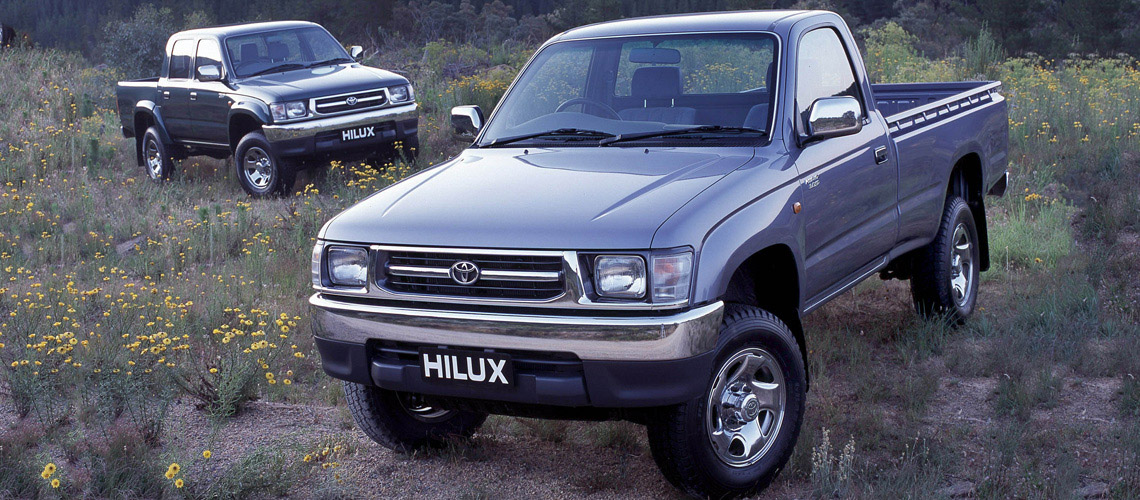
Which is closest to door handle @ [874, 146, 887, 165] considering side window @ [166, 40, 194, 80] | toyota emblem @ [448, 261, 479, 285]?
toyota emblem @ [448, 261, 479, 285]

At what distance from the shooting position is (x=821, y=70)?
197 inches

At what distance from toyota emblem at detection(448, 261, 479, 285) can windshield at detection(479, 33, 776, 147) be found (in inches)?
46.2

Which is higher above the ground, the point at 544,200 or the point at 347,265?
the point at 544,200

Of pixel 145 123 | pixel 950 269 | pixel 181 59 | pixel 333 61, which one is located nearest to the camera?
pixel 950 269

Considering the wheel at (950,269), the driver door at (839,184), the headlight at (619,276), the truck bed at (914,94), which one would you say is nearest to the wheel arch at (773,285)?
the driver door at (839,184)

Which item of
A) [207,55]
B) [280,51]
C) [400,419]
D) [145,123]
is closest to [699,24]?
[400,419]

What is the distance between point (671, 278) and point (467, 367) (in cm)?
77

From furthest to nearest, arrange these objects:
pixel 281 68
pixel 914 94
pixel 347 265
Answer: pixel 281 68, pixel 914 94, pixel 347 265

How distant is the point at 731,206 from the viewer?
3732mm

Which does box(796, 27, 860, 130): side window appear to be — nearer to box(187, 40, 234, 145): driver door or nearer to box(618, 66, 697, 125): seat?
box(618, 66, 697, 125): seat

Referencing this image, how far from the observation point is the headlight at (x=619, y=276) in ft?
11.2

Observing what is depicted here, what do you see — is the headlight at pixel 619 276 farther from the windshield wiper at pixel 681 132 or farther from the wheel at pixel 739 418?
the windshield wiper at pixel 681 132

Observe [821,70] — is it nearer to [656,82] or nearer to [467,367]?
[656,82]

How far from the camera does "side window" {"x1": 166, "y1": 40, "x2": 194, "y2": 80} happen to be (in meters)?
11.5
